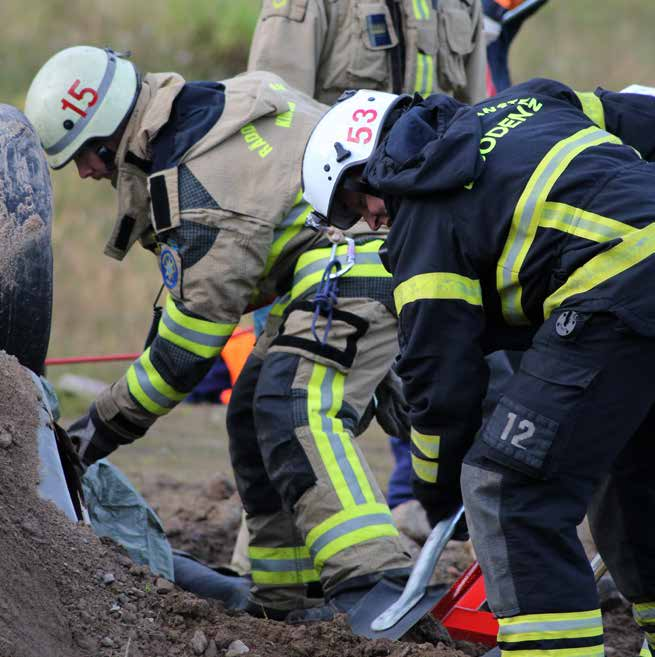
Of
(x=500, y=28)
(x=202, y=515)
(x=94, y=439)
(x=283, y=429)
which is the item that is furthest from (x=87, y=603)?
(x=500, y=28)

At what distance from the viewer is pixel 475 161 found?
3.39 metres

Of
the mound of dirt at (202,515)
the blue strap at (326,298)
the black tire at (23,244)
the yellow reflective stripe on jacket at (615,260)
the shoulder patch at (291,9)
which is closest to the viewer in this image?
the yellow reflective stripe on jacket at (615,260)

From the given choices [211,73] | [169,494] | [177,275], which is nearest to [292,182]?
[177,275]

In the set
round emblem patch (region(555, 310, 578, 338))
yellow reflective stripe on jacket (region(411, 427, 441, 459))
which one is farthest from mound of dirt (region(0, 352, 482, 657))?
round emblem patch (region(555, 310, 578, 338))

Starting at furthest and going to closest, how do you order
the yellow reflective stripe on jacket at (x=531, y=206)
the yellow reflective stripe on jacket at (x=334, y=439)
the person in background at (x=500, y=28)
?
the person in background at (x=500, y=28) < the yellow reflective stripe on jacket at (x=334, y=439) < the yellow reflective stripe on jacket at (x=531, y=206)

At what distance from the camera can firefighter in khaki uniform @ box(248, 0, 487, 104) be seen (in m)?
5.63

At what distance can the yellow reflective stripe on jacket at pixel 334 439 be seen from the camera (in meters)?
4.47

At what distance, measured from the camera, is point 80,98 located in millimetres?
4879

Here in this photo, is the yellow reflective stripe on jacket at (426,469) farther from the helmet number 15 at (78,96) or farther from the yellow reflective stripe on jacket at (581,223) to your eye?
the helmet number 15 at (78,96)

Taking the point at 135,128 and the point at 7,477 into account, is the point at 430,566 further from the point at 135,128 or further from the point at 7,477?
the point at 135,128

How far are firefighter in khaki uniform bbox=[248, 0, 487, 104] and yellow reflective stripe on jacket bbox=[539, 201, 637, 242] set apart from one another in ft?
8.21

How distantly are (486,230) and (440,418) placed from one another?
1.77ft

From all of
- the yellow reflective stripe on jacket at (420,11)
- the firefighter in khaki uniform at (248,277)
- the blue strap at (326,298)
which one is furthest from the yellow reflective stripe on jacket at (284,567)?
the yellow reflective stripe on jacket at (420,11)

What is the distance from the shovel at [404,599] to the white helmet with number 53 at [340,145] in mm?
1045
